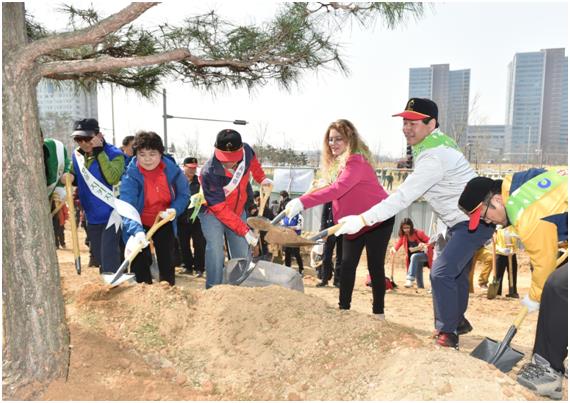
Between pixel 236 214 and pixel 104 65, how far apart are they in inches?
71.4

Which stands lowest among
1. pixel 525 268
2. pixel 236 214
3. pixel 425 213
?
pixel 525 268

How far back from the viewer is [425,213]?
34.9ft

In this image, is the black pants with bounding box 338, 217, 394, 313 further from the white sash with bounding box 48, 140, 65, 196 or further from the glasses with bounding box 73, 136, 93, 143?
the white sash with bounding box 48, 140, 65, 196

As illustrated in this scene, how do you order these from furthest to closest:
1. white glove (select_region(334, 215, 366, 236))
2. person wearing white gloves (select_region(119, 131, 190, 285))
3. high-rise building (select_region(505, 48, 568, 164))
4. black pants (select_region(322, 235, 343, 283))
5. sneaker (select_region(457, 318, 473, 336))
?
high-rise building (select_region(505, 48, 568, 164))
black pants (select_region(322, 235, 343, 283))
person wearing white gloves (select_region(119, 131, 190, 285))
sneaker (select_region(457, 318, 473, 336))
white glove (select_region(334, 215, 366, 236))

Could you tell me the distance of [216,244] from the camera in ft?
11.6

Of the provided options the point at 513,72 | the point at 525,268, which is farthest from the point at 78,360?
the point at 513,72

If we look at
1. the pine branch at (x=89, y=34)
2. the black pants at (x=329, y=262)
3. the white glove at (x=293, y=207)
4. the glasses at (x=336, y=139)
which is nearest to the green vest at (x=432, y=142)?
the glasses at (x=336, y=139)

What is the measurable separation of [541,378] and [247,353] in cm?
138

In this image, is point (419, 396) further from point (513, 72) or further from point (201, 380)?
point (513, 72)

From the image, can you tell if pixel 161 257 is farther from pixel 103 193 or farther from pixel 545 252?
pixel 545 252

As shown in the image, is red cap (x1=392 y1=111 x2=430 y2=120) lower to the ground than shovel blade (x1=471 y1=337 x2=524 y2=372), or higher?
higher

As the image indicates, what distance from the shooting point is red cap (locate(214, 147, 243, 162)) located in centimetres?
339

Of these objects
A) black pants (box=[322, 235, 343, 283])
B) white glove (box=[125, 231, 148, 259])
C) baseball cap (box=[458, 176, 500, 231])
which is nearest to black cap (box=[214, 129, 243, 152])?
white glove (box=[125, 231, 148, 259])

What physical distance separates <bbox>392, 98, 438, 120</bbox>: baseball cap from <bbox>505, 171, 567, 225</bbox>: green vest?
803 millimetres
